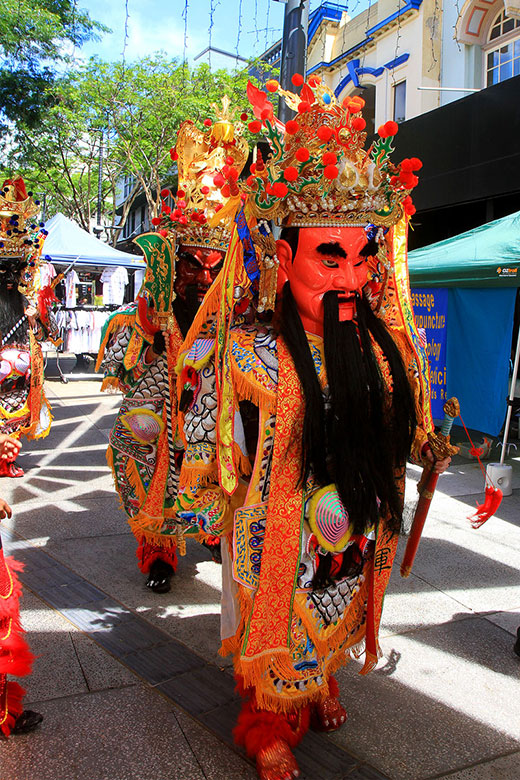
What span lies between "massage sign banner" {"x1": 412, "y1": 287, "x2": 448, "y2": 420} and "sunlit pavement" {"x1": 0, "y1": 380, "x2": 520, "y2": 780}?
1878 millimetres

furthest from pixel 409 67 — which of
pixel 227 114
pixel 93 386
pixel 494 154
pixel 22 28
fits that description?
pixel 227 114

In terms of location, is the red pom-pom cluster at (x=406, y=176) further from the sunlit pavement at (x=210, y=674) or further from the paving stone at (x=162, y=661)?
the paving stone at (x=162, y=661)

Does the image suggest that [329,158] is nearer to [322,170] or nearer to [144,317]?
[322,170]

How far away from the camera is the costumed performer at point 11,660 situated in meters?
2.16

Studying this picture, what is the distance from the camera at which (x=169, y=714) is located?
2439 mm

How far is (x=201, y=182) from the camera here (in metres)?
3.38

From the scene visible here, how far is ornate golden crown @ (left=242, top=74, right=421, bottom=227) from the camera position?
203 centimetres

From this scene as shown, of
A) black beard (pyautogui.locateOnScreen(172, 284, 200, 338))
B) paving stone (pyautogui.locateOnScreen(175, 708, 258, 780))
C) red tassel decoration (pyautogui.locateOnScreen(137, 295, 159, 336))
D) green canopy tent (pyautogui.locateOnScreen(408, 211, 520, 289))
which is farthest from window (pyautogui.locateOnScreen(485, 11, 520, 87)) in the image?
paving stone (pyautogui.locateOnScreen(175, 708, 258, 780))

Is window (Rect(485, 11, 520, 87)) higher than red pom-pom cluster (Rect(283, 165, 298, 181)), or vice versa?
window (Rect(485, 11, 520, 87))

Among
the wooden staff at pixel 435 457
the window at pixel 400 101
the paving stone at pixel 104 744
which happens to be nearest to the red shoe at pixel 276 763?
the paving stone at pixel 104 744

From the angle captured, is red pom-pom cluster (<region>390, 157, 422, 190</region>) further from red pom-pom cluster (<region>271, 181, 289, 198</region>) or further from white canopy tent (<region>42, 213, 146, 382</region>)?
white canopy tent (<region>42, 213, 146, 382</region>)

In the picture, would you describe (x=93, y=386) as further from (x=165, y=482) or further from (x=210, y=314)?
(x=210, y=314)

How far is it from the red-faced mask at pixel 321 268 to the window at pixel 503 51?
975 centimetres

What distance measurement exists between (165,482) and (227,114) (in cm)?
203
